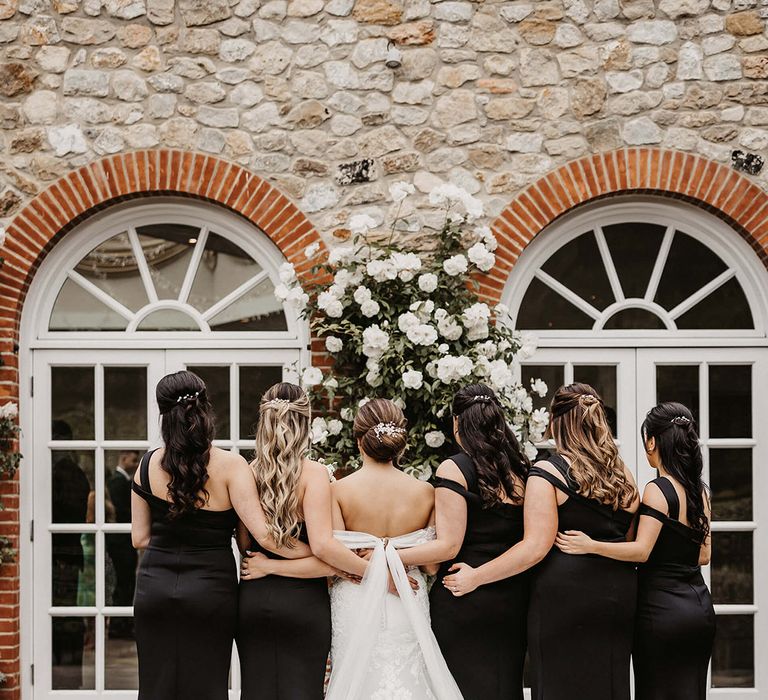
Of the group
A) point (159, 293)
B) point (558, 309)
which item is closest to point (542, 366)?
point (558, 309)

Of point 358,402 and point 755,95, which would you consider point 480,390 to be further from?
point 755,95

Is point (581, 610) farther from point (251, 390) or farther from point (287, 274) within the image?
point (251, 390)

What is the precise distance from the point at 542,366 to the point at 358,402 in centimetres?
135

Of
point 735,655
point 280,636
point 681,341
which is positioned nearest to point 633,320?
point 681,341

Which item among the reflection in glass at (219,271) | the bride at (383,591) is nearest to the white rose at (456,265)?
the reflection in glass at (219,271)

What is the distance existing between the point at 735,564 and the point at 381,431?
3.28 metres

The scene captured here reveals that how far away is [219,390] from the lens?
5820 mm

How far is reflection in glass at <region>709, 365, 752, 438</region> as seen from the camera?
232 inches

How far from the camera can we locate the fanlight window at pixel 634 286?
5914 millimetres

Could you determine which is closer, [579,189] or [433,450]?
[433,450]

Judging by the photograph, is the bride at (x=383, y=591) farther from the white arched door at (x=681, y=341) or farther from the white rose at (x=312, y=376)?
the white arched door at (x=681, y=341)

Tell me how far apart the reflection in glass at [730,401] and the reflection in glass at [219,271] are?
125 inches

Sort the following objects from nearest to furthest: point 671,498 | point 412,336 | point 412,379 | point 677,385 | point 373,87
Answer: point 671,498 < point 412,379 < point 412,336 < point 373,87 < point 677,385

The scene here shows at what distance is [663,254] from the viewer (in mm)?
5922
